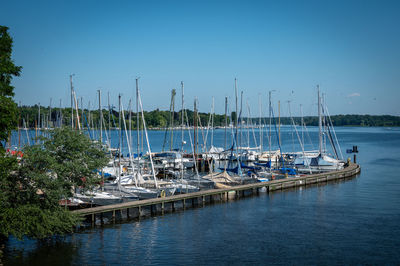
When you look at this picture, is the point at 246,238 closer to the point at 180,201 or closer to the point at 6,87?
the point at 180,201

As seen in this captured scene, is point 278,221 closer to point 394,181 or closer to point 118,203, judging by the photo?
point 118,203

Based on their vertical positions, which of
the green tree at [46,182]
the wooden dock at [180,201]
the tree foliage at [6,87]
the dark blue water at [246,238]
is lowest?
the dark blue water at [246,238]

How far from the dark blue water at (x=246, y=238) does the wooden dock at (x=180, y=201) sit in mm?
1523

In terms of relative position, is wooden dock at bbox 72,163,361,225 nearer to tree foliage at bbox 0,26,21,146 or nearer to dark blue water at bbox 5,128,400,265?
dark blue water at bbox 5,128,400,265

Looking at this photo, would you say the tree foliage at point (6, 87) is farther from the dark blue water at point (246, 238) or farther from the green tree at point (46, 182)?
the dark blue water at point (246, 238)

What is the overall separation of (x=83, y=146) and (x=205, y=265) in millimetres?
12100

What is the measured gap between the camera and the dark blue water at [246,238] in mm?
27141

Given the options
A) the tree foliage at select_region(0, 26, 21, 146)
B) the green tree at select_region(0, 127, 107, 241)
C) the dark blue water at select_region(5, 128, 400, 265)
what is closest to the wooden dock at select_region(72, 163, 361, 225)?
the dark blue water at select_region(5, 128, 400, 265)

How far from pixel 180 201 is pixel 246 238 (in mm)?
14187

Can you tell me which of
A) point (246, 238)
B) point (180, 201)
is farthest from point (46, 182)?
point (180, 201)

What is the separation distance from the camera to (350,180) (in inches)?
2404

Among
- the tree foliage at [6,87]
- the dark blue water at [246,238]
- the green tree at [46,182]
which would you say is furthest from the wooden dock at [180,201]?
the tree foliage at [6,87]

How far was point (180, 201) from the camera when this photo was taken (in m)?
44.5

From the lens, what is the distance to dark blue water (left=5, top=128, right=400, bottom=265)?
89.0ft
